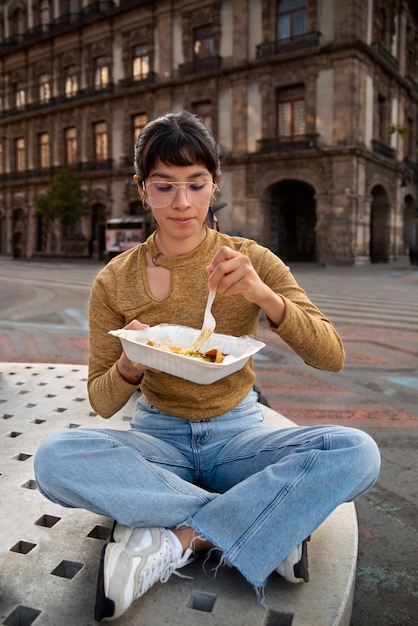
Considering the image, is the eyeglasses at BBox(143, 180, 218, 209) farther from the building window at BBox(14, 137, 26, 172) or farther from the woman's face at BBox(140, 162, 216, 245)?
the building window at BBox(14, 137, 26, 172)

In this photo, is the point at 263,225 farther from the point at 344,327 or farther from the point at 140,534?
the point at 140,534

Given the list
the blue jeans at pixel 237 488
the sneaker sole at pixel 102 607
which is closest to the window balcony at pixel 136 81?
the blue jeans at pixel 237 488

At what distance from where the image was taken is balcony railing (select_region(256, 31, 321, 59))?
20.6 meters

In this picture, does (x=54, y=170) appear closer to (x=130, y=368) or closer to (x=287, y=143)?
(x=287, y=143)

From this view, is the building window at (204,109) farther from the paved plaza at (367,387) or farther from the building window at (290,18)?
the paved plaza at (367,387)

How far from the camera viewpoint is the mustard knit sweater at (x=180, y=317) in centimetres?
178

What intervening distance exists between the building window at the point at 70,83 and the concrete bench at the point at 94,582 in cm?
2972

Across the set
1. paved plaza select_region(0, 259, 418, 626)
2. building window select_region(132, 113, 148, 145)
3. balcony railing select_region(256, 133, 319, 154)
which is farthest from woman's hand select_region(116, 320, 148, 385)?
building window select_region(132, 113, 148, 145)

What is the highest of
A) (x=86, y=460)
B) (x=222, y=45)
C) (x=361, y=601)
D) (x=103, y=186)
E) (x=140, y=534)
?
(x=222, y=45)

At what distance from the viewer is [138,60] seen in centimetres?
2572

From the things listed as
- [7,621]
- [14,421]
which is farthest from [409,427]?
[7,621]

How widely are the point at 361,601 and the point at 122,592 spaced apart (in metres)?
0.83

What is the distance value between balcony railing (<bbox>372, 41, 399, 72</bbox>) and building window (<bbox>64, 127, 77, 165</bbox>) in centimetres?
1534

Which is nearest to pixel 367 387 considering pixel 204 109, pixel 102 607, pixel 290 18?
pixel 102 607
